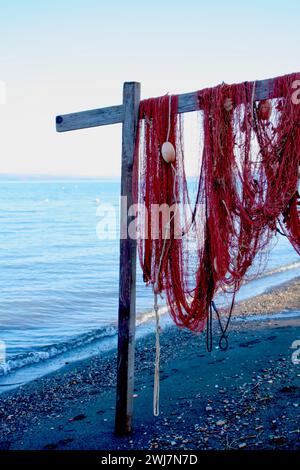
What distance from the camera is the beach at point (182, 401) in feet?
14.9

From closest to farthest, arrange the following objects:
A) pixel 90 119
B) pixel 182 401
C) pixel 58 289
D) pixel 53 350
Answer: pixel 90 119 < pixel 182 401 < pixel 53 350 < pixel 58 289

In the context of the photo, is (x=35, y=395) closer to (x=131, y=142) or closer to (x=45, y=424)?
(x=45, y=424)

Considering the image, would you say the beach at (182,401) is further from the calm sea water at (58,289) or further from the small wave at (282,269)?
the small wave at (282,269)

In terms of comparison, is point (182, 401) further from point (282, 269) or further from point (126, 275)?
point (282, 269)

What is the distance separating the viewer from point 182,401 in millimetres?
5512

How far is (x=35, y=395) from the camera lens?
7102 mm

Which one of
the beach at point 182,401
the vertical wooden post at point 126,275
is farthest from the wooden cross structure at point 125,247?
the beach at point 182,401

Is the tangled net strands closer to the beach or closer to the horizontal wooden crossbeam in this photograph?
the horizontal wooden crossbeam

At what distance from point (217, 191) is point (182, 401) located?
2.68 meters

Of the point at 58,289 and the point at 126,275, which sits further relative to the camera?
the point at 58,289

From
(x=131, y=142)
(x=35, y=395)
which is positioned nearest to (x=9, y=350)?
(x=35, y=395)

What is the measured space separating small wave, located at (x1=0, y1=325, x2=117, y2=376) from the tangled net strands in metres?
5.13

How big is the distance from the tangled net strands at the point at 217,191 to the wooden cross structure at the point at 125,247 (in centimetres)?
9

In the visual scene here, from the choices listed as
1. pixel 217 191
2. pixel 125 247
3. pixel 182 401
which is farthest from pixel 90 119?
pixel 182 401
